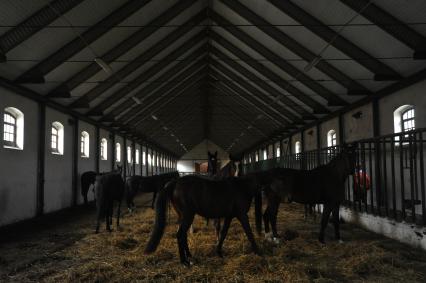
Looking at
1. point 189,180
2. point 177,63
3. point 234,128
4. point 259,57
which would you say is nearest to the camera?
point 189,180

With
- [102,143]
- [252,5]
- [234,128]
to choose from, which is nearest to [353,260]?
[252,5]

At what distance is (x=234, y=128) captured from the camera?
31.8 metres

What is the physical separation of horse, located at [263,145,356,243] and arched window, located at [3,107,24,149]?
24.3 feet

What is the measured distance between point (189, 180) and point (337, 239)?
3437 mm

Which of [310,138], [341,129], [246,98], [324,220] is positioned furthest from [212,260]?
[310,138]

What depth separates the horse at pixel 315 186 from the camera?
6.72m

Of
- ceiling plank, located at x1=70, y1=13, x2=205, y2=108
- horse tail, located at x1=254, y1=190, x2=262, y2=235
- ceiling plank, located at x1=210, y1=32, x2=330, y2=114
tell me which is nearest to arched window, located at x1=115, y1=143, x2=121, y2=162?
ceiling plank, located at x1=70, y1=13, x2=205, y2=108

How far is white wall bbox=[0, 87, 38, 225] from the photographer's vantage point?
9.12m

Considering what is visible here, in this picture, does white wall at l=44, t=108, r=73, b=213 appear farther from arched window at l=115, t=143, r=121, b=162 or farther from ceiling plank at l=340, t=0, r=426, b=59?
ceiling plank at l=340, t=0, r=426, b=59

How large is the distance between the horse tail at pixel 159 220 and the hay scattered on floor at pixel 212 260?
33 centimetres

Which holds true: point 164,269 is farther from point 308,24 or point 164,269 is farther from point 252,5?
point 252,5

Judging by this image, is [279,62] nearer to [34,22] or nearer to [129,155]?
[34,22]

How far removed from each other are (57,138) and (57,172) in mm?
1381

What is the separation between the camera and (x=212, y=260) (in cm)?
518
